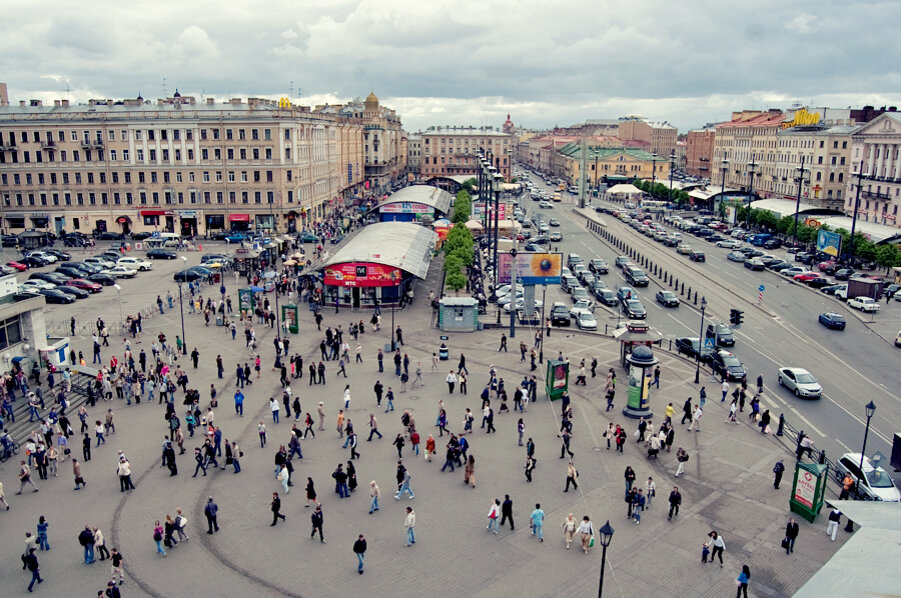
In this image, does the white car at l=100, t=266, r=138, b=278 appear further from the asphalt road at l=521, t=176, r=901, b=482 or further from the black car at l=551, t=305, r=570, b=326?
the black car at l=551, t=305, r=570, b=326

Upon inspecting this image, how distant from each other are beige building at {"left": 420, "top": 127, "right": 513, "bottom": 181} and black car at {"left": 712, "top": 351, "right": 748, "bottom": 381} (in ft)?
448

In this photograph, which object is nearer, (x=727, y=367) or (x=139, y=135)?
(x=727, y=367)

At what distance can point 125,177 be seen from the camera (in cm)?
7612

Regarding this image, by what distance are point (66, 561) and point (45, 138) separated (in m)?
70.3

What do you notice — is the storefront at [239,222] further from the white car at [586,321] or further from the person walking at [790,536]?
the person walking at [790,536]

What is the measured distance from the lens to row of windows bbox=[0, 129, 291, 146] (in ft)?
246

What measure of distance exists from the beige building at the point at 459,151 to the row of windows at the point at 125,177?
95.0 meters

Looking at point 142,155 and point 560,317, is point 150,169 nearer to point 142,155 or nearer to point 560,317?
point 142,155

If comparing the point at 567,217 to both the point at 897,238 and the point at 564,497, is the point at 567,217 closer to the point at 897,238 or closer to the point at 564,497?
the point at 897,238

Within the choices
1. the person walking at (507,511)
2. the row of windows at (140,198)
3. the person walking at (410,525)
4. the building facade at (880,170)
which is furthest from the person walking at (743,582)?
the building facade at (880,170)

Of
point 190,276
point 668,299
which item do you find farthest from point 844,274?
point 190,276

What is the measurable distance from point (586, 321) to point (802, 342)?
12491mm

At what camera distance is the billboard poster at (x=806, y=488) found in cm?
2017

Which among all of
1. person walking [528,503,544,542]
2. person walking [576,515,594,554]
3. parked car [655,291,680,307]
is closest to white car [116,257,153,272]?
parked car [655,291,680,307]
